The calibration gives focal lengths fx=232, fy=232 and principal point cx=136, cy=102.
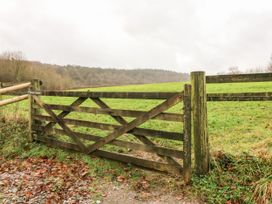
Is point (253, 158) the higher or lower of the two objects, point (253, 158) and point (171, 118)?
the lower

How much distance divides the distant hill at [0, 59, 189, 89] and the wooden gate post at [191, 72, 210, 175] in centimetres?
4425

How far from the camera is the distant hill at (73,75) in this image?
51281 mm

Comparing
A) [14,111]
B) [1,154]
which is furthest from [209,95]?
[14,111]

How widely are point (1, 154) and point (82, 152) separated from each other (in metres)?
2.66

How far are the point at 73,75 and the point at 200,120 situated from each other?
316 feet

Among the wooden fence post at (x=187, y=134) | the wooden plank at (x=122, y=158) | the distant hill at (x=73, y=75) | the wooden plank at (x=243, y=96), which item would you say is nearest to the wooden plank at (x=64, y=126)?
the wooden plank at (x=122, y=158)

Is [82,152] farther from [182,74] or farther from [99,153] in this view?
[182,74]

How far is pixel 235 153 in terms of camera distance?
4.62 m

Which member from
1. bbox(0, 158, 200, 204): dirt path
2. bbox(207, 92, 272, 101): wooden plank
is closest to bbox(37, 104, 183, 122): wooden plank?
bbox(207, 92, 272, 101): wooden plank

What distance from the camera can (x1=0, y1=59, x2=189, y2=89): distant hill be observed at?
51281 millimetres

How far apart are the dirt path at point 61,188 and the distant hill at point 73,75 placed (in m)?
42.0

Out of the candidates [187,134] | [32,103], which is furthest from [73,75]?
[187,134]

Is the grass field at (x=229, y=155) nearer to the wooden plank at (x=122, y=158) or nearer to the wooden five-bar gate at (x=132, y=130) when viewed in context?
the wooden plank at (x=122, y=158)

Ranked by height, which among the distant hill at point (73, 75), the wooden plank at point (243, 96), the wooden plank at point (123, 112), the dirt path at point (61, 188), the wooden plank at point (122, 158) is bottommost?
the dirt path at point (61, 188)
